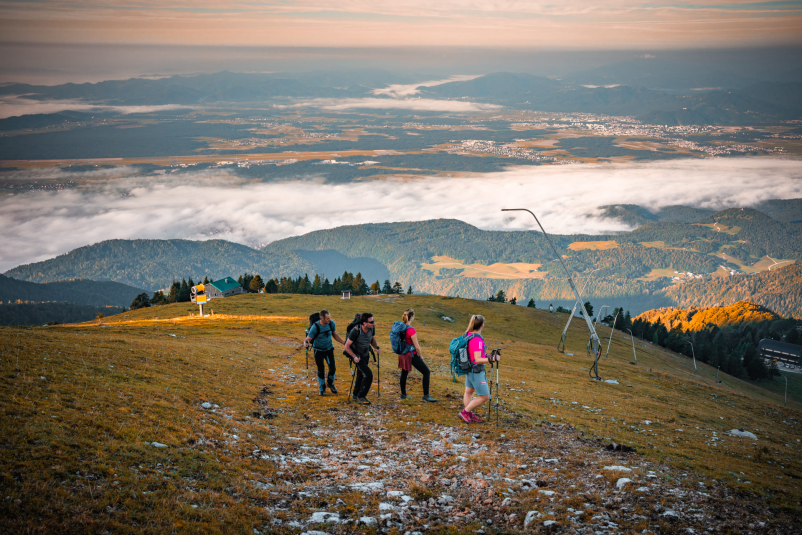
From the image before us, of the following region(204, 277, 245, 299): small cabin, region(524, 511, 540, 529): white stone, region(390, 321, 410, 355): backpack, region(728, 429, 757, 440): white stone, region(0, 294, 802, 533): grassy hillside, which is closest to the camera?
region(0, 294, 802, 533): grassy hillside

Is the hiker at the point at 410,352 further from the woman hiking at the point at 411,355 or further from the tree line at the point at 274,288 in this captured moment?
the tree line at the point at 274,288

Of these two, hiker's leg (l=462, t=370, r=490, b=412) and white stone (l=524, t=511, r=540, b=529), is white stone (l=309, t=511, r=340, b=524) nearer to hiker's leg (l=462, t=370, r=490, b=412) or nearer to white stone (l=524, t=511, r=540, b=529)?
white stone (l=524, t=511, r=540, b=529)

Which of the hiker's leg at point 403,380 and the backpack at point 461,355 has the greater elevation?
the backpack at point 461,355

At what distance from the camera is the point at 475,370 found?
17.0m

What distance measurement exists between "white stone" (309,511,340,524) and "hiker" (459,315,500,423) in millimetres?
7773

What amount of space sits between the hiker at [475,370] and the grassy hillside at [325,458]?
792mm

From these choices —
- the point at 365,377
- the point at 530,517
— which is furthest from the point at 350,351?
the point at 530,517

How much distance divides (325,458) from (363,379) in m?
6.39

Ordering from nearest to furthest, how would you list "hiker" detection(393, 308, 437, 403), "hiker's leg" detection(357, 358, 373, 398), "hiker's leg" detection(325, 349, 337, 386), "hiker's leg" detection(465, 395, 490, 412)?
"hiker's leg" detection(465, 395, 490, 412)
"hiker" detection(393, 308, 437, 403)
"hiker's leg" detection(357, 358, 373, 398)
"hiker's leg" detection(325, 349, 337, 386)

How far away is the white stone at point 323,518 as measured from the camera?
10241mm

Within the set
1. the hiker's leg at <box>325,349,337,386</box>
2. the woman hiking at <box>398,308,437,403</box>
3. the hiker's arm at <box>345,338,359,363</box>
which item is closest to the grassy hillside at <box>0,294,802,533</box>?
the hiker's leg at <box>325,349,337,386</box>

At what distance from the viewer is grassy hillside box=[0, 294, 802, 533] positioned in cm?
985

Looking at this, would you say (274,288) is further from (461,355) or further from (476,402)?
(461,355)

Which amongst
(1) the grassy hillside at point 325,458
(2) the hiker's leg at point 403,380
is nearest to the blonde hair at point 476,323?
(1) the grassy hillside at point 325,458
